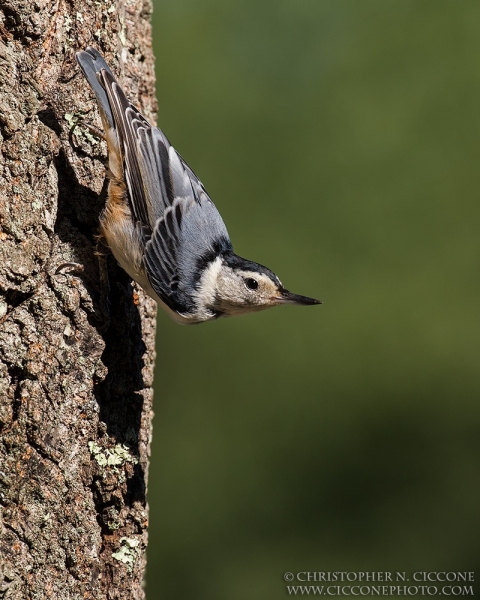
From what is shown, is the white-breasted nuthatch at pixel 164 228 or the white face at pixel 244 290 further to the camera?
the white face at pixel 244 290

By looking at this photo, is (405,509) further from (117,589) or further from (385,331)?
(117,589)

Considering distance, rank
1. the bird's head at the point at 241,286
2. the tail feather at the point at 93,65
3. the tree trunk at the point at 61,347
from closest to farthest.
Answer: the tree trunk at the point at 61,347
the tail feather at the point at 93,65
the bird's head at the point at 241,286

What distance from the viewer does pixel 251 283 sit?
3154 mm

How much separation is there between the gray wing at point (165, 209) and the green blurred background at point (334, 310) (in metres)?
1.51

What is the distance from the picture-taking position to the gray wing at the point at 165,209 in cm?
288

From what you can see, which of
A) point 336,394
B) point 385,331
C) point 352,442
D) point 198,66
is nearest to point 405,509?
point 352,442

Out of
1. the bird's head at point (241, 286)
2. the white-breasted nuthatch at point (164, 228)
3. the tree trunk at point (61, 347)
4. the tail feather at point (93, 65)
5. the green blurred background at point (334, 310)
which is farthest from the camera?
the green blurred background at point (334, 310)

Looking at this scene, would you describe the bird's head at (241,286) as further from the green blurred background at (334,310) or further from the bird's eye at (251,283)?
the green blurred background at (334,310)

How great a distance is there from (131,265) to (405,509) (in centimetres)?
261

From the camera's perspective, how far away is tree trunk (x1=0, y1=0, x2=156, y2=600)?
231 cm

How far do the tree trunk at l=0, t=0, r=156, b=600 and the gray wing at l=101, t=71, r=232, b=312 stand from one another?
14 centimetres

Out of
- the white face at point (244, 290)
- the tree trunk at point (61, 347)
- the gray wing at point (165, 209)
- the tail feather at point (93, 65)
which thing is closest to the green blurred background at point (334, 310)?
the white face at point (244, 290)

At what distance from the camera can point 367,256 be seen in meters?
4.56

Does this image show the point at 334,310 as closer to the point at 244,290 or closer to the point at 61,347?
the point at 244,290
